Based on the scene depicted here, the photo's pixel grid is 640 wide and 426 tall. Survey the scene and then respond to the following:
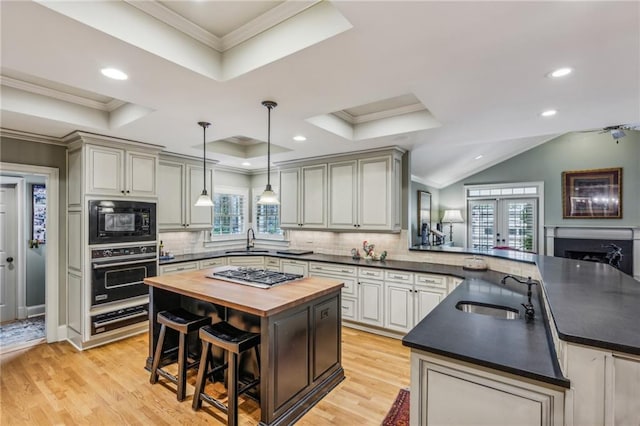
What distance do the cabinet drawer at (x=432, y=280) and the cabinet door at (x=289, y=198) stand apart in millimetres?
2168

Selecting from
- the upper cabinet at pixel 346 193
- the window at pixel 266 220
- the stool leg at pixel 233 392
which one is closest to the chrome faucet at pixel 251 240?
the window at pixel 266 220

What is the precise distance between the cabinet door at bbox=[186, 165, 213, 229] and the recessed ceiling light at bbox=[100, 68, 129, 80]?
2905 millimetres

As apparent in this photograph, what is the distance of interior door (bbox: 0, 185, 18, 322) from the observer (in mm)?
4430

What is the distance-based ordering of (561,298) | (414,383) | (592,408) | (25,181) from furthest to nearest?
1. (25,181)
2. (561,298)
3. (414,383)
4. (592,408)

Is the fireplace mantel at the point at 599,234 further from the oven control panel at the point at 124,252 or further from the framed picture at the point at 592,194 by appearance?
the oven control panel at the point at 124,252

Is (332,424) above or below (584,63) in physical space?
below

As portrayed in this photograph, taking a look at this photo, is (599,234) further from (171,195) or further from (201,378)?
(171,195)

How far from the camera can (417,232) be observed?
6.38 metres

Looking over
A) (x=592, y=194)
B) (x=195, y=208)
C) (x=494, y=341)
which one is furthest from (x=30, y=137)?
(x=592, y=194)

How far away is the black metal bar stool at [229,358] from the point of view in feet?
7.04

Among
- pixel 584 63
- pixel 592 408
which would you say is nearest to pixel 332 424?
pixel 592 408

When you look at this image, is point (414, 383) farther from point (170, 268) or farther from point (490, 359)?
point (170, 268)

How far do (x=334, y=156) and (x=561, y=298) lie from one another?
3408mm

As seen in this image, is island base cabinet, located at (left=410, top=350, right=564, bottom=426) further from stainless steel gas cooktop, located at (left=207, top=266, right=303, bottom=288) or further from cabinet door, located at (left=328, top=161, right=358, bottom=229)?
cabinet door, located at (left=328, top=161, right=358, bottom=229)
